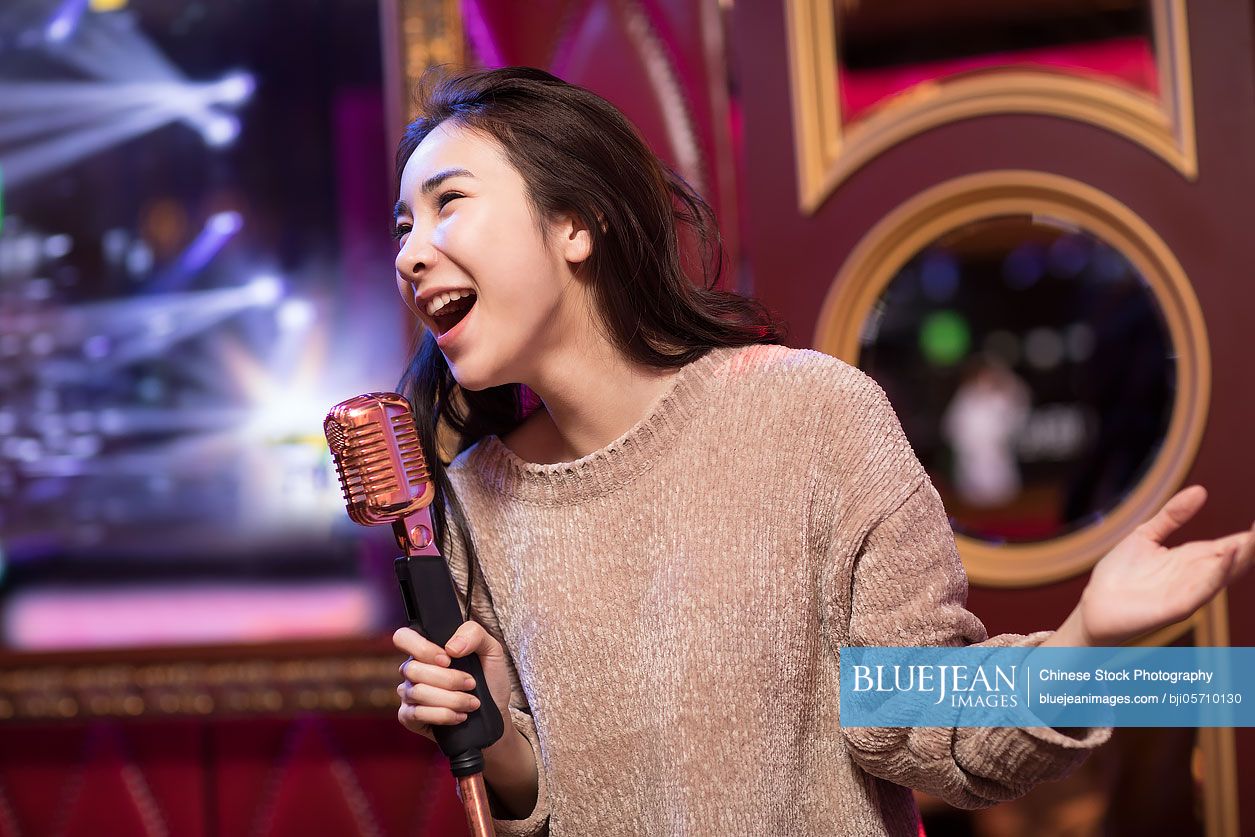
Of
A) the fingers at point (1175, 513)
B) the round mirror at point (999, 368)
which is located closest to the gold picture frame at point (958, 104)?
the fingers at point (1175, 513)

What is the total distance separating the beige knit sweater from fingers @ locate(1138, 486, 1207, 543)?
151mm

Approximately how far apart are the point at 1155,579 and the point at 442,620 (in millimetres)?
591

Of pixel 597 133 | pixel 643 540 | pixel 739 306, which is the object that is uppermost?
pixel 597 133

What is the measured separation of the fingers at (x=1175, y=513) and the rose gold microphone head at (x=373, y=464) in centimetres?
61

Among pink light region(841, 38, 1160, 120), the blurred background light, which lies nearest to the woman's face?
pink light region(841, 38, 1160, 120)

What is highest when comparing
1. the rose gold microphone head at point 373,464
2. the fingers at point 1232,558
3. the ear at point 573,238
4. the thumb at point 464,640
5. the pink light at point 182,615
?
the pink light at point 182,615

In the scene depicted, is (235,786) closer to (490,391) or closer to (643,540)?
(490,391)

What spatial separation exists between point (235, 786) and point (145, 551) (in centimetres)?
50

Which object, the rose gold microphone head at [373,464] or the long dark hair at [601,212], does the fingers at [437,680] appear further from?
the long dark hair at [601,212]

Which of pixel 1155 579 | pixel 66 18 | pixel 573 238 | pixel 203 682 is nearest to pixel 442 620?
pixel 573 238

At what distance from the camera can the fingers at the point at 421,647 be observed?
37.6 inches

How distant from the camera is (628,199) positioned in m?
1.16

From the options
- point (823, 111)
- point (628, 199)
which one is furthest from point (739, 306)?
point (823, 111)

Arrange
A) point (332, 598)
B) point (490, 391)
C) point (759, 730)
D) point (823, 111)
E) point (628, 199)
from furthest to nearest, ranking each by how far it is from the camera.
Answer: point (332, 598), point (823, 111), point (490, 391), point (628, 199), point (759, 730)
